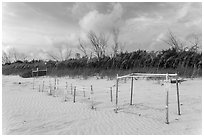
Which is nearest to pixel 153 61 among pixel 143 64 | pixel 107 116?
pixel 143 64

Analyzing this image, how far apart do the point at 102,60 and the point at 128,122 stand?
1515 centimetres

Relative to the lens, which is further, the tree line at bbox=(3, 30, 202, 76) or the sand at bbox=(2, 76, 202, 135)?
the tree line at bbox=(3, 30, 202, 76)

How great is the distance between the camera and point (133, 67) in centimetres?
1977

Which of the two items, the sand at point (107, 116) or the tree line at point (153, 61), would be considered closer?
the sand at point (107, 116)

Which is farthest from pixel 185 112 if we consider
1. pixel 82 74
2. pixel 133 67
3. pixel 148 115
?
pixel 82 74

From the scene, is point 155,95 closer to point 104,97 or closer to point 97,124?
point 104,97

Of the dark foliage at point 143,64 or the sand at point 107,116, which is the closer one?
the sand at point 107,116

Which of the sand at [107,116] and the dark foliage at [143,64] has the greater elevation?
the dark foliage at [143,64]

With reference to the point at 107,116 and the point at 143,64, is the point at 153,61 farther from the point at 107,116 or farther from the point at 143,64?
the point at 107,116

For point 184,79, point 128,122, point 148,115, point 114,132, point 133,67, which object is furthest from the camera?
point 133,67

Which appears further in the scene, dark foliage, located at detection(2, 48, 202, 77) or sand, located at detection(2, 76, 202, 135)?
dark foliage, located at detection(2, 48, 202, 77)

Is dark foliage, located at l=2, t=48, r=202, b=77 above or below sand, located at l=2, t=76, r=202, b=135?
above

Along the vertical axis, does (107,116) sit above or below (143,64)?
below

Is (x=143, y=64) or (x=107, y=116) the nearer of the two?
(x=107, y=116)
